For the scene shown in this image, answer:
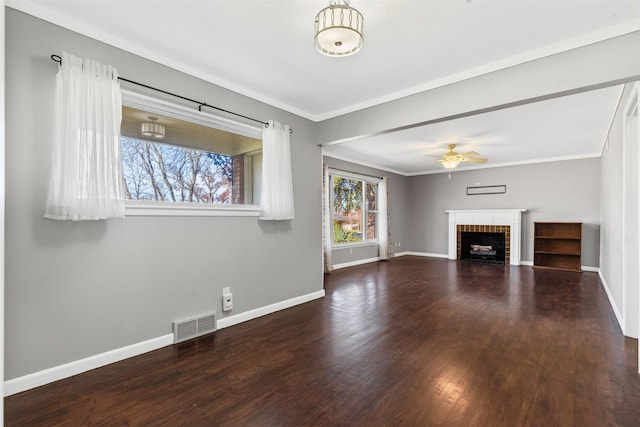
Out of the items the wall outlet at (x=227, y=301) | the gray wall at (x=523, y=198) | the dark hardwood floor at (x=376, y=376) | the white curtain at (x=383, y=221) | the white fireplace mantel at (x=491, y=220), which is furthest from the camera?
the white curtain at (x=383, y=221)

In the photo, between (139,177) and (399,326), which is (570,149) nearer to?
(399,326)

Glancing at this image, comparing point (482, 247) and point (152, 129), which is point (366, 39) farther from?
point (482, 247)

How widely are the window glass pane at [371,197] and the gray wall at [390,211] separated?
0.36m

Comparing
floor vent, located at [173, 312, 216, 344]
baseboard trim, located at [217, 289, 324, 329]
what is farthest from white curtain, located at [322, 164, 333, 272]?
floor vent, located at [173, 312, 216, 344]

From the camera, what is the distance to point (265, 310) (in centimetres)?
360

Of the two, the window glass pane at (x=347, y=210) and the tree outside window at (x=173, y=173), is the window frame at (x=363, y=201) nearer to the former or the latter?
the window glass pane at (x=347, y=210)

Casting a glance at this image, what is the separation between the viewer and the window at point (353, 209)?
7082mm

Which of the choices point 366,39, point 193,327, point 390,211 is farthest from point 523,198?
point 193,327

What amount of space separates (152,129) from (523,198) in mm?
7961

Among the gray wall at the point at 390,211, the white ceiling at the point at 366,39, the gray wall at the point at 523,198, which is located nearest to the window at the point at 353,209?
the gray wall at the point at 390,211

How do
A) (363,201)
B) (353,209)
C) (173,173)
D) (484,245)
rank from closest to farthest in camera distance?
(173,173) → (353,209) → (363,201) → (484,245)

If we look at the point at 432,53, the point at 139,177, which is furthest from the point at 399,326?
the point at 139,177

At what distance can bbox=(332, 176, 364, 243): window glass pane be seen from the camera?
23.2 ft

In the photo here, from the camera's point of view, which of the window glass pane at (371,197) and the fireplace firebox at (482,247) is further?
the window glass pane at (371,197)
